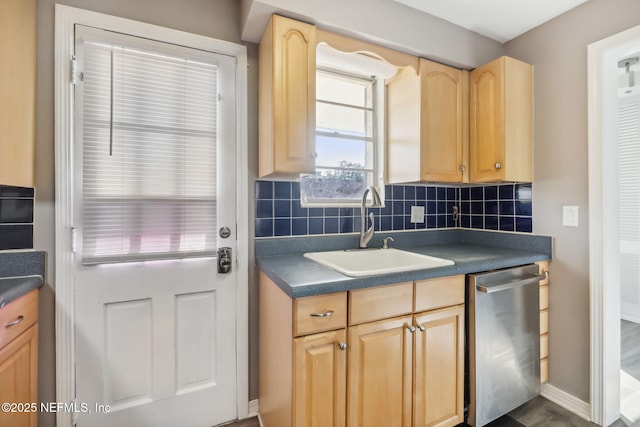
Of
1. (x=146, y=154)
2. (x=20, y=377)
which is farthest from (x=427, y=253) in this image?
(x=20, y=377)

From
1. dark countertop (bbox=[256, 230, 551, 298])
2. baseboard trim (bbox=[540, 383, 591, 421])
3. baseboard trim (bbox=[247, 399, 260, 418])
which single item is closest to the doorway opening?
baseboard trim (bbox=[540, 383, 591, 421])

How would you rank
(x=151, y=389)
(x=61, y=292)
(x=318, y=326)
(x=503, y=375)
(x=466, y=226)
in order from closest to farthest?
(x=318, y=326)
(x=61, y=292)
(x=151, y=389)
(x=503, y=375)
(x=466, y=226)

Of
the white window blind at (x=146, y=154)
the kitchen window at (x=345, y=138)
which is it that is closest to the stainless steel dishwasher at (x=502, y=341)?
the kitchen window at (x=345, y=138)

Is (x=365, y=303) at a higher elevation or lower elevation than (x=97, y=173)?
lower

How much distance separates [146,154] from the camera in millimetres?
1417

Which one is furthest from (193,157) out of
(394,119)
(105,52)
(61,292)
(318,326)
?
(394,119)

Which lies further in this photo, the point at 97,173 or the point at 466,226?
the point at 466,226

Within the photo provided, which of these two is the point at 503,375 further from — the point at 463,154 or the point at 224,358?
the point at 224,358

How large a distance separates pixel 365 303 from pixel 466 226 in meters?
1.53

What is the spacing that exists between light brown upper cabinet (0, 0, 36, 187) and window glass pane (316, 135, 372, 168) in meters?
1.42

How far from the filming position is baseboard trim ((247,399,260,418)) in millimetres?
1632

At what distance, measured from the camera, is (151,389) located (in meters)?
1.43

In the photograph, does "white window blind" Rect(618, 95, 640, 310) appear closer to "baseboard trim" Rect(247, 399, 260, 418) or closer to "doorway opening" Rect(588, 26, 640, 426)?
"doorway opening" Rect(588, 26, 640, 426)

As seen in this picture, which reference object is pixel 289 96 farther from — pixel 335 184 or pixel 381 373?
pixel 381 373
